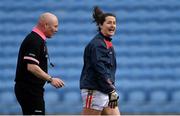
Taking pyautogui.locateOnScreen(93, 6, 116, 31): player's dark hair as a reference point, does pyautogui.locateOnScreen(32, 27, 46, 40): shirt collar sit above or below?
below

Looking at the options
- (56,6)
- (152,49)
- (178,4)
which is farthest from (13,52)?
(178,4)

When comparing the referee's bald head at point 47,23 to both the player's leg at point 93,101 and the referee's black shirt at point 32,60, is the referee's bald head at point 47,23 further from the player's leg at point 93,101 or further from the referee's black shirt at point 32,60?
the player's leg at point 93,101

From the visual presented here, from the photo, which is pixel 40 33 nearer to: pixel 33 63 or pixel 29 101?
pixel 33 63

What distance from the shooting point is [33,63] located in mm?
5418

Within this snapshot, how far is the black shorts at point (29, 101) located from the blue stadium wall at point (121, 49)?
16.4ft

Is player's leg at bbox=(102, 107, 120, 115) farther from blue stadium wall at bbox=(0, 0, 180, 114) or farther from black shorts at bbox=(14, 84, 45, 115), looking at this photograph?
blue stadium wall at bbox=(0, 0, 180, 114)

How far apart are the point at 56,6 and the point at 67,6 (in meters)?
0.24

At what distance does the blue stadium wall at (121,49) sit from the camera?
10.9 metres

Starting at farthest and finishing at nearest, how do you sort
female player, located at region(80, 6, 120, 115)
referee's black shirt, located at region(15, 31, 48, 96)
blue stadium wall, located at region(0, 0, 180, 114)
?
blue stadium wall, located at region(0, 0, 180, 114) → female player, located at region(80, 6, 120, 115) → referee's black shirt, located at region(15, 31, 48, 96)

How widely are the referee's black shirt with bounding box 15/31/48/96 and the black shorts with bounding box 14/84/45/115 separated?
0.03 metres

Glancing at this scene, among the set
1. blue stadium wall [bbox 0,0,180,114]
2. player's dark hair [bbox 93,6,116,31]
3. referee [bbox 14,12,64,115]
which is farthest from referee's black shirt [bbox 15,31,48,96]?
blue stadium wall [bbox 0,0,180,114]

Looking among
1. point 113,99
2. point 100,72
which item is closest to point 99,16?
point 100,72

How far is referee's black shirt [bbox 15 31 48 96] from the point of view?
5449mm

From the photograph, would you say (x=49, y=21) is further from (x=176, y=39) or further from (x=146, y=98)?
(x=176, y=39)
